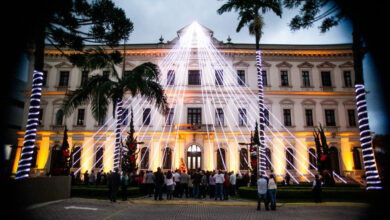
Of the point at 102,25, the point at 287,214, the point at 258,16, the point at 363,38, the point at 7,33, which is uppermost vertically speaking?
the point at 258,16

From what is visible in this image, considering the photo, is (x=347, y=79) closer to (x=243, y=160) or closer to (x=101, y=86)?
(x=243, y=160)

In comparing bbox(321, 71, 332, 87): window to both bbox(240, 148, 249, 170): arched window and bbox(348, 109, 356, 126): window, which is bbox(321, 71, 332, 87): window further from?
bbox(240, 148, 249, 170): arched window

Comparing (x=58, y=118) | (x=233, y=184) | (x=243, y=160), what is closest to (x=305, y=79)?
(x=243, y=160)

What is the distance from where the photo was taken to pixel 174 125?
28.3m

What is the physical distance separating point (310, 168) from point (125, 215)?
82.7 ft

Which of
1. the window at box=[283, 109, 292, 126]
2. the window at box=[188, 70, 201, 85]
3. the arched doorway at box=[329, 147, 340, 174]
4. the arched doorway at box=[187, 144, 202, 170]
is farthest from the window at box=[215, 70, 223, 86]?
the arched doorway at box=[329, 147, 340, 174]

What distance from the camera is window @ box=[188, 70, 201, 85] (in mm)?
30531

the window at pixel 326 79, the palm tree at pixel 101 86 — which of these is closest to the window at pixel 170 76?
the palm tree at pixel 101 86

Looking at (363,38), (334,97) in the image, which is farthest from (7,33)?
(334,97)

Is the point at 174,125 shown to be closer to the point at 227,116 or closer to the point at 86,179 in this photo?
the point at 227,116

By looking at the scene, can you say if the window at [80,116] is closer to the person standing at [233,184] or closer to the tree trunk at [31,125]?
the person standing at [233,184]

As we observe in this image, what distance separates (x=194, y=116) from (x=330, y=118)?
16238 mm

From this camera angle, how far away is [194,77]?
101ft

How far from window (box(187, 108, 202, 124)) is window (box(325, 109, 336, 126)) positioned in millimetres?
15076
